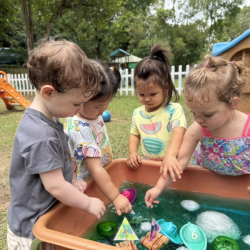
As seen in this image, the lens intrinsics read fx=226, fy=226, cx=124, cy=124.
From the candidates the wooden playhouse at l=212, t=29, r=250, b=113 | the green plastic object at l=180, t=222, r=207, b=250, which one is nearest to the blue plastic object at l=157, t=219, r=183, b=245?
the green plastic object at l=180, t=222, r=207, b=250

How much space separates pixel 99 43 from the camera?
15.9 metres

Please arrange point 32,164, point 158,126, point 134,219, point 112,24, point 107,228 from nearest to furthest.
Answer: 1. point 32,164
2. point 107,228
3. point 134,219
4. point 158,126
5. point 112,24

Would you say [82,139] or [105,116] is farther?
[105,116]

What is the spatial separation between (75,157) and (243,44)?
3478mm

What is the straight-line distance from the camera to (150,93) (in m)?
1.48

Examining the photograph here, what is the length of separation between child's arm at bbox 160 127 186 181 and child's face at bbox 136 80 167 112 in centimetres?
23

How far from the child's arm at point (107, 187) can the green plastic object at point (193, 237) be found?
281mm

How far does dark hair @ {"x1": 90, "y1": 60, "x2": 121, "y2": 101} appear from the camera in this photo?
113 centimetres

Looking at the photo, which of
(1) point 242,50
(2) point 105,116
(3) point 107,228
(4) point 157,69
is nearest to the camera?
(3) point 107,228

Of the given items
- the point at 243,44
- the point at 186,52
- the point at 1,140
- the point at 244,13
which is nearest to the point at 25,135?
the point at 1,140

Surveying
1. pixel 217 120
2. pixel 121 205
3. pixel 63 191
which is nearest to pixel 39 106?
pixel 63 191

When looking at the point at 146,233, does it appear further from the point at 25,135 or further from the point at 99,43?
the point at 99,43

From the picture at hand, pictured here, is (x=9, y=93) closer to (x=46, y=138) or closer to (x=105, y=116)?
(x=105, y=116)

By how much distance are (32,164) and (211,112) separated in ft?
2.74
